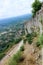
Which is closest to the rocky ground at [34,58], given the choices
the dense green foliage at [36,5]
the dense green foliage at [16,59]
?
the dense green foliage at [16,59]

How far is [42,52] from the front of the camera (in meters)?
16.8

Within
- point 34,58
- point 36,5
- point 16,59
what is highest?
point 36,5

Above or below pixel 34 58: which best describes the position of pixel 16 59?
below

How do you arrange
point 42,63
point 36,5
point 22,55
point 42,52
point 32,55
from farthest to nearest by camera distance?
point 36,5 < point 22,55 < point 32,55 < point 42,52 < point 42,63

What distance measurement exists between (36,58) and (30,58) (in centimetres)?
66

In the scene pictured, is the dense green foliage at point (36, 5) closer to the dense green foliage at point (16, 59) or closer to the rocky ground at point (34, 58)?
the rocky ground at point (34, 58)

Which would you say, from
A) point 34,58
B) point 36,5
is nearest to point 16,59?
point 34,58

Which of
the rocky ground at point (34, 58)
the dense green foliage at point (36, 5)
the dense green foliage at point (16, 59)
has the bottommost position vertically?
the dense green foliage at point (16, 59)

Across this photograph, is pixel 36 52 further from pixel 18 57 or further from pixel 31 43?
pixel 31 43

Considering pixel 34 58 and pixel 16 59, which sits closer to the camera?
pixel 34 58

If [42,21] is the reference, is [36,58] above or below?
below

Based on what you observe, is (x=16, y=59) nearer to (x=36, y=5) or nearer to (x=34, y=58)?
(x=34, y=58)

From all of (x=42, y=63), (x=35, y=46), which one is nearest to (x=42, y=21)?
(x=35, y=46)

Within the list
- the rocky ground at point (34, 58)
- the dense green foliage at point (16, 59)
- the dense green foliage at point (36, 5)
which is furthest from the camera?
the dense green foliage at point (36, 5)
